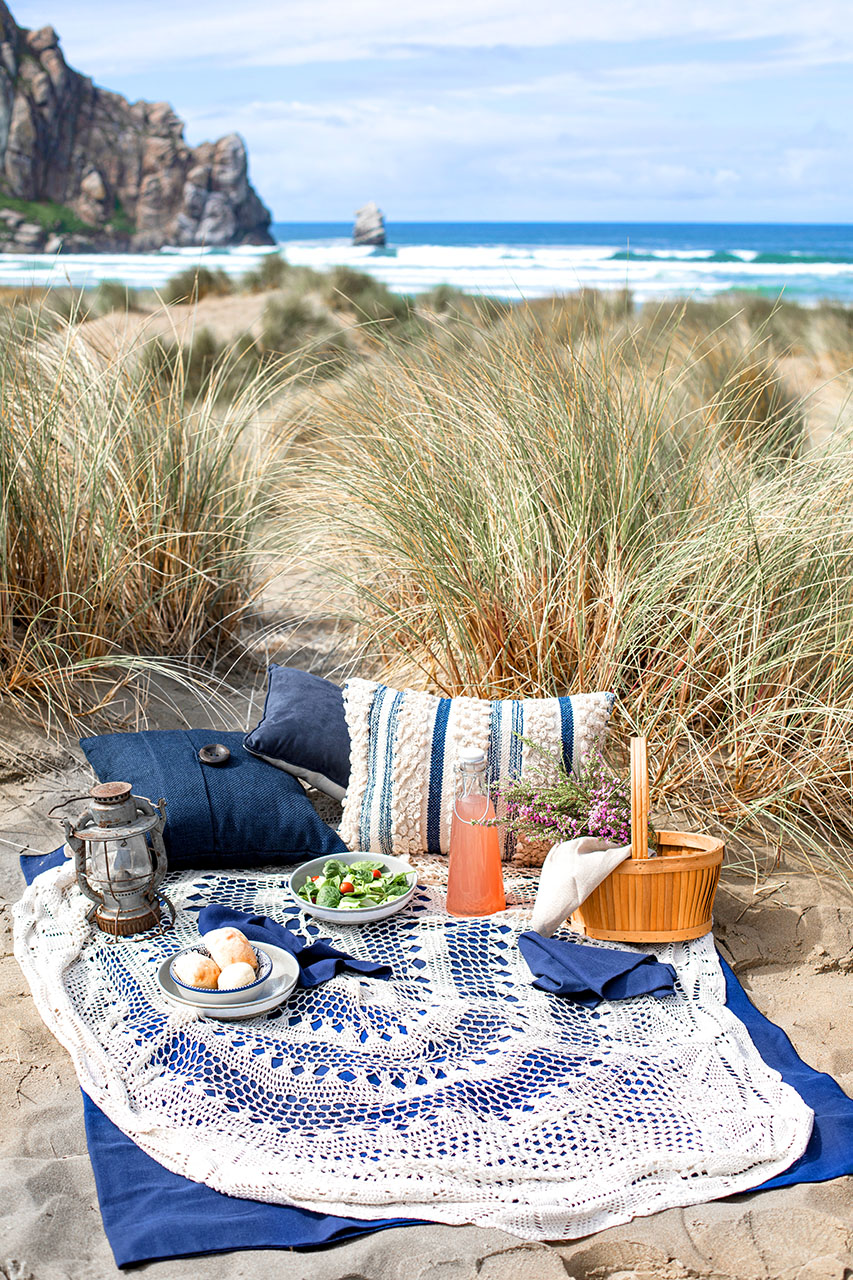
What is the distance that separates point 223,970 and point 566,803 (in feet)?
3.06

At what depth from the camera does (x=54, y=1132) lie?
187cm

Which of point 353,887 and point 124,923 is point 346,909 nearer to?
point 353,887

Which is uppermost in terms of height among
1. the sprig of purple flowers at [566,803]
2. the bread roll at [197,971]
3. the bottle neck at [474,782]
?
the bottle neck at [474,782]

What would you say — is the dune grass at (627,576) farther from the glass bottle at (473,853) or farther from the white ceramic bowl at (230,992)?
the white ceramic bowl at (230,992)

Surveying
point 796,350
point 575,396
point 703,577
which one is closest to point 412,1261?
point 703,577

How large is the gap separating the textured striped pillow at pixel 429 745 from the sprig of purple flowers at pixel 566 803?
5 centimetres

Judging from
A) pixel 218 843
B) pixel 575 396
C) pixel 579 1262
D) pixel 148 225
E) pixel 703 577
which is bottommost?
pixel 579 1262

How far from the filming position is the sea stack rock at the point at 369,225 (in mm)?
43319

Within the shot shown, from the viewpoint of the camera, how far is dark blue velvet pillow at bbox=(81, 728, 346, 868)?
2641 mm

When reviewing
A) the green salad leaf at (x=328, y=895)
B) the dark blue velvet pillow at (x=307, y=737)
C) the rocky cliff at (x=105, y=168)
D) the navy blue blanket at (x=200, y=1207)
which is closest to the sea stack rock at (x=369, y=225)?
the rocky cliff at (x=105, y=168)

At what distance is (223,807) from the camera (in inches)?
105

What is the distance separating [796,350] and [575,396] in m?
5.88

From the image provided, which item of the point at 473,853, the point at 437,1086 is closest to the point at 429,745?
the point at 473,853

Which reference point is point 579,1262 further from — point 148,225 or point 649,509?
point 148,225
